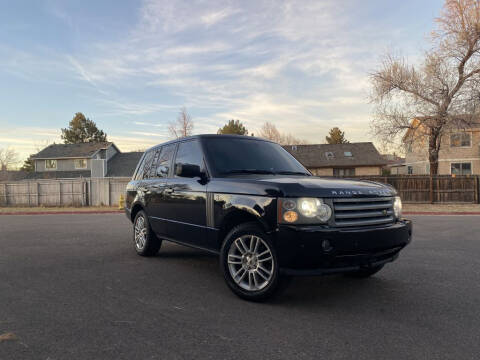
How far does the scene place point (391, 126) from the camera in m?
27.5

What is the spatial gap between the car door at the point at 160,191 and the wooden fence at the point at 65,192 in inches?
792

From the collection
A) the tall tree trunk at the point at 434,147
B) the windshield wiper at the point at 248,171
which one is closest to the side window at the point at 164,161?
the windshield wiper at the point at 248,171

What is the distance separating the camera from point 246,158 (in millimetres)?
5059

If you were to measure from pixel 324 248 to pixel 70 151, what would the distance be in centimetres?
4762

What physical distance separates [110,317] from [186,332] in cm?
88

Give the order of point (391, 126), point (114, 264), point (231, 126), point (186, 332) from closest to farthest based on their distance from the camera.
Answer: point (186, 332) < point (114, 264) < point (391, 126) < point (231, 126)

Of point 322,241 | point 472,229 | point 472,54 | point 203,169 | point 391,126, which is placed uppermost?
point 472,54

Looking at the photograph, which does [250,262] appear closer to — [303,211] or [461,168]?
[303,211]

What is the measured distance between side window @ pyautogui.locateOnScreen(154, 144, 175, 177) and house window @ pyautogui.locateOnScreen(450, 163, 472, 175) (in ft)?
121

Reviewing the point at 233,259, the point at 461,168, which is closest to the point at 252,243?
the point at 233,259

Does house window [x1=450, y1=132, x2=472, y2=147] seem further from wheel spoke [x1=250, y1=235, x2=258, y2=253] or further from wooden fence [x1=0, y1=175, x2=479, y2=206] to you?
wheel spoke [x1=250, y1=235, x2=258, y2=253]

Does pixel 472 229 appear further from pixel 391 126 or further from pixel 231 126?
pixel 231 126

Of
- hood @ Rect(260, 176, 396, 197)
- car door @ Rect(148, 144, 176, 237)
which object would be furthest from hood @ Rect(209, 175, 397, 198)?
car door @ Rect(148, 144, 176, 237)

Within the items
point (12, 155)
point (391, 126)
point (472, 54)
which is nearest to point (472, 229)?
point (391, 126)
